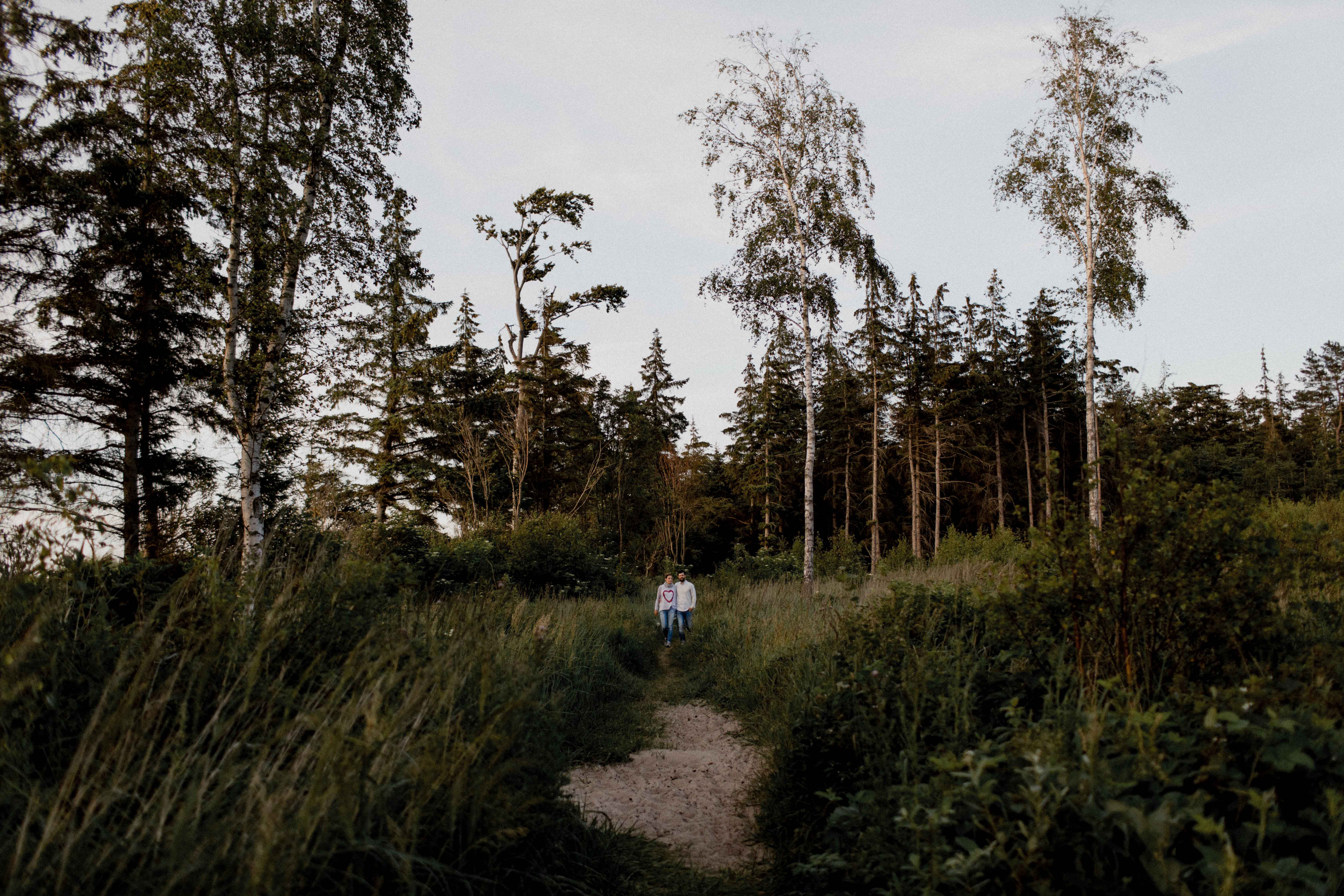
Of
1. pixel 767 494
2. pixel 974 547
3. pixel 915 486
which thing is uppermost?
pixel 915 486

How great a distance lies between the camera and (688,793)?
4.92 metres

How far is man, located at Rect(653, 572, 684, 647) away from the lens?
12234mm

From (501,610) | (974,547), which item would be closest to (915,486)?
(974,547)

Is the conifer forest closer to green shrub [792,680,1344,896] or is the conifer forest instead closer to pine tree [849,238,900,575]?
green shrub [792,680,1344,896]

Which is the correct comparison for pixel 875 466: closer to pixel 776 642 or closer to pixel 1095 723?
pixel 776 642

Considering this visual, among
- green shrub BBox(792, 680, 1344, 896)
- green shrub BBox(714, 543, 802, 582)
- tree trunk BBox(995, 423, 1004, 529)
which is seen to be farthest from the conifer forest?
tree trunk BBox(995, 423, 1004, 529)

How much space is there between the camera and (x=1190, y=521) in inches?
134

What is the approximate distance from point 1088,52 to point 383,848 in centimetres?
2154

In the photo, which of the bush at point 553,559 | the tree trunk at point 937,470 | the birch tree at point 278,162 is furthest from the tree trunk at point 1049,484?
the tree trunk at point 937,470

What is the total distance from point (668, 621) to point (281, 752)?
35.0 ft

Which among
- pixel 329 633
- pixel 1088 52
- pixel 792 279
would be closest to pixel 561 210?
pixel 792 279

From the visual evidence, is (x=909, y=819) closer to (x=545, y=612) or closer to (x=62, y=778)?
(x=62, y=778)

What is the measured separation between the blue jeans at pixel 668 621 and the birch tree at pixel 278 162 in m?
6.90

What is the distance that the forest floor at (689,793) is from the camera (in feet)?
13.1
